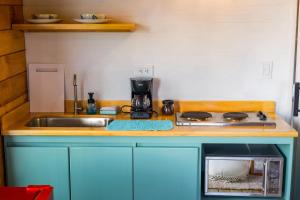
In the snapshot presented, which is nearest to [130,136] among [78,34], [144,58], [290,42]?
[144,58]


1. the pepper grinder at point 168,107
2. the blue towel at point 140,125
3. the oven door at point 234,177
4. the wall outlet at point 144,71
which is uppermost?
the wall outlet at point 144,71

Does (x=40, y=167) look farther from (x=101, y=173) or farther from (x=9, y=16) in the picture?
(x=9, y=16)

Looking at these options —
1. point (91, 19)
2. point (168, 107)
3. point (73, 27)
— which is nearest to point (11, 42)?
point (73, 27)

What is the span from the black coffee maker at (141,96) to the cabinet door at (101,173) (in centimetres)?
41

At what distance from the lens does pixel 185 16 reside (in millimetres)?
3020

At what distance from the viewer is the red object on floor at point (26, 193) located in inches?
60.8

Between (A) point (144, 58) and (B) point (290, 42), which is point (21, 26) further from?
(B) point (290, 42)

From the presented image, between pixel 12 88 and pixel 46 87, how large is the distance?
0.32 meters

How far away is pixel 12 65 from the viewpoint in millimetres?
2873

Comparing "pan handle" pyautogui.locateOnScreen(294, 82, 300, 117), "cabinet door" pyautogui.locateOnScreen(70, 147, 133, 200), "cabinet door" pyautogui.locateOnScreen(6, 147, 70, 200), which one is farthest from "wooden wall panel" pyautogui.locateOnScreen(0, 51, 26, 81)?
"pan handle" pyautogui.locateOnScreen(294, 82, 300, 117)

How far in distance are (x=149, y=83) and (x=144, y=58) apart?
0.21 meters

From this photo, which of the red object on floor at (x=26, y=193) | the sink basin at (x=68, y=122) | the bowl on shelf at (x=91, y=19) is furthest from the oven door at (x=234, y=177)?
the red object on floor at (x=26, y=193)

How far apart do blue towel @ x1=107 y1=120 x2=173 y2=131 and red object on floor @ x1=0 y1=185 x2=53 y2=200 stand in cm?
108

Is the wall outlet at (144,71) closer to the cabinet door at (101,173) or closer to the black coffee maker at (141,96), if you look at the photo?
the black coffee maker at (141,96)
